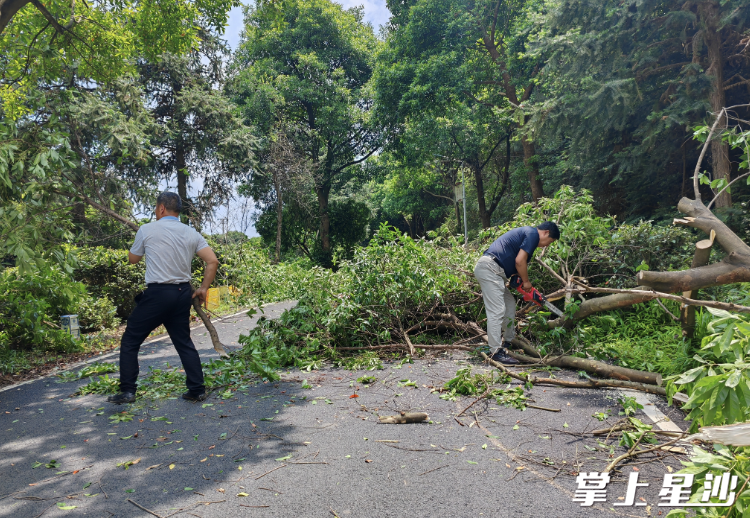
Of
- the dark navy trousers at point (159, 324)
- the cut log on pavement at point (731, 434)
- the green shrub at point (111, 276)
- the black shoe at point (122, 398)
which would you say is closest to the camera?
the cut log on pavement at point (731, 434)

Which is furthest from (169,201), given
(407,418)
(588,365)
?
(588,365)

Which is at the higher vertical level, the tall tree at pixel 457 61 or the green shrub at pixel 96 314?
the tall tree at pixel 457 61

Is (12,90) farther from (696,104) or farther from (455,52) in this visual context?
(455,52)

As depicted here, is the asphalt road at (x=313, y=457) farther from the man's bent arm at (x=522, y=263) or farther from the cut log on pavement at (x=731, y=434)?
the man's bent arm at (x=522, y=263)

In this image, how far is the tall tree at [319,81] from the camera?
26.7 m

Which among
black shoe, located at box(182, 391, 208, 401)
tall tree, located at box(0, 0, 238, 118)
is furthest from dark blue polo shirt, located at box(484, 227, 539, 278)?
tall tree, located at box(0, 0, 238, 118)

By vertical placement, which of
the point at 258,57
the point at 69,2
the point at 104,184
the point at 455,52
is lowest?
the point at 104,184

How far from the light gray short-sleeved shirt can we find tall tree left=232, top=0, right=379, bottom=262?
21.6 meters

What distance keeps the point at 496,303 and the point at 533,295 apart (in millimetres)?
479

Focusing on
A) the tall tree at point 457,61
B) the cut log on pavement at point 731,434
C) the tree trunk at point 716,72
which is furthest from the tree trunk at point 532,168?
the cut log on pavement at point 731,434

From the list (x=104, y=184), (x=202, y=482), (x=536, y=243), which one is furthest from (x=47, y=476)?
(x=104, y=184)

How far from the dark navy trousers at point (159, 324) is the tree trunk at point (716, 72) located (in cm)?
1049

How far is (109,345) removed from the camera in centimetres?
885

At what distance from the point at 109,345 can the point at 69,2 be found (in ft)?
19.8
